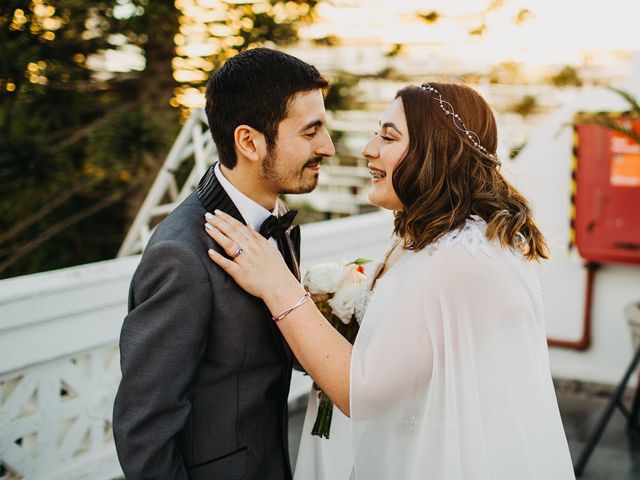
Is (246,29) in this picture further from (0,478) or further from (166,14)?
(0,478)

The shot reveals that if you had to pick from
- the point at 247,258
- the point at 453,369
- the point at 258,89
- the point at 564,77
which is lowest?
the point at 453,369

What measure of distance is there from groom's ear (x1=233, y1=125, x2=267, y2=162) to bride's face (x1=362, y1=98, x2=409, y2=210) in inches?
17.4

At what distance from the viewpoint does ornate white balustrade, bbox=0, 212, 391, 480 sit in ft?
8.54

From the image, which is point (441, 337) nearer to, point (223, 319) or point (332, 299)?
point (332, 299)

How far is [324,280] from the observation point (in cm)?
225

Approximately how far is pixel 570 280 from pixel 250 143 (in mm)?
4243

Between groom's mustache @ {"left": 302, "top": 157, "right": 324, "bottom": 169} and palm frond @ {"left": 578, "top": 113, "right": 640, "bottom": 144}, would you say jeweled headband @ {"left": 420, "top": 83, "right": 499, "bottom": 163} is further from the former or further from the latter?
palm frond @ {"left": 578, "top": 113, "right": 640, "bottom": 144}

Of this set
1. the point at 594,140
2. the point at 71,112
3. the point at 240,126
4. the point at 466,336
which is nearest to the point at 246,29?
the point at 71,112

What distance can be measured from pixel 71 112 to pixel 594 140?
421cm

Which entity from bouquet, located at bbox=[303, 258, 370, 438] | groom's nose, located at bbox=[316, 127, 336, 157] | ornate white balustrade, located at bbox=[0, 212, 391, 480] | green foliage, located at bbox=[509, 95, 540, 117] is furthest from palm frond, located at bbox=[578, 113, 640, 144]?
green foliage, located at bbox=[509, 95, 540, 117]

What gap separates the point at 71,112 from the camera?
5.53m

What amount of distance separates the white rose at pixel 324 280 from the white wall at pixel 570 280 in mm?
3406

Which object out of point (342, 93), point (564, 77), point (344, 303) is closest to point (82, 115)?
point (342, 93)

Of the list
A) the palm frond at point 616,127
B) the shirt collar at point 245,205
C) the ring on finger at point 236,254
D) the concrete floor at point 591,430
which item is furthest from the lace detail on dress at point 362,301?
the palm frond at point 616,127
